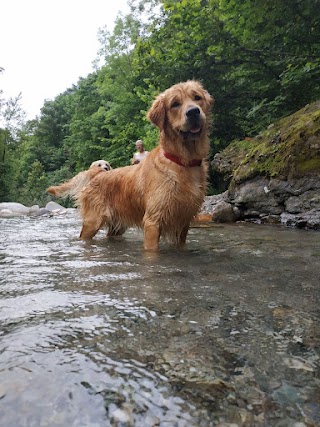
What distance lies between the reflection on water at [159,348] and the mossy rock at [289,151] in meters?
4.14

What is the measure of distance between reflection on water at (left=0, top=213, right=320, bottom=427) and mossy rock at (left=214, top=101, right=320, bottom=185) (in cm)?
414

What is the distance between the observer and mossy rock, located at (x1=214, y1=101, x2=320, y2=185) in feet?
20.7

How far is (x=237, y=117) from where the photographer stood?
12555 mm

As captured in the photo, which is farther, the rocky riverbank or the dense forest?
the dense forest

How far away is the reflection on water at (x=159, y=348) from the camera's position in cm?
98

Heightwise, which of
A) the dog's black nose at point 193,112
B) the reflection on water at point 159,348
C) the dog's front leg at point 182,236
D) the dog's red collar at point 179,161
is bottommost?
the reflection on water at point 159,348

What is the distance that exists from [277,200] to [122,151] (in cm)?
1953

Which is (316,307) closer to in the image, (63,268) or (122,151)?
(63,268)

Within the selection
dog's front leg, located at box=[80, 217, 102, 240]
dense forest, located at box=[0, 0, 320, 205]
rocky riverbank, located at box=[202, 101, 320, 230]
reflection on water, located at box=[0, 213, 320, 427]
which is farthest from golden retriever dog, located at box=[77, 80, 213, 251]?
dense forest, located at box=[0, 0, 320, 205]

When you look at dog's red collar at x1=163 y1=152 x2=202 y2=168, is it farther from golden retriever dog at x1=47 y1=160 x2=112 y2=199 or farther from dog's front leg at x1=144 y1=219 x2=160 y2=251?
golden retriever dog at x1=47 y1=160 x2=112 y2=199

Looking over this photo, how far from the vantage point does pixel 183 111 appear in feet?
13.2

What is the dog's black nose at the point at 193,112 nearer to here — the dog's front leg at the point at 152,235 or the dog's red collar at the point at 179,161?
the dog's red collar at the point at 179,161

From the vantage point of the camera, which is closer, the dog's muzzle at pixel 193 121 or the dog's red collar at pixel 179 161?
the dog's muzzle at pixel 193 121

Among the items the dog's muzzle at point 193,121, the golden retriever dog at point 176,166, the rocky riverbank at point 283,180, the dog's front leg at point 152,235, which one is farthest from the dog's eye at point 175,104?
the rocky riverbank at point 283,180
